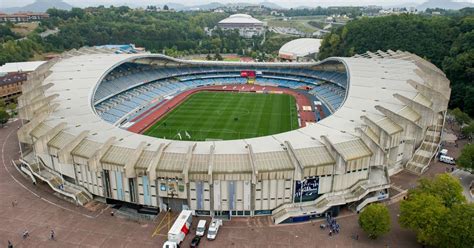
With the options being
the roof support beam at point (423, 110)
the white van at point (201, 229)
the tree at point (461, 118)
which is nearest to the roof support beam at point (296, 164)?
the white van at point (201, 229)

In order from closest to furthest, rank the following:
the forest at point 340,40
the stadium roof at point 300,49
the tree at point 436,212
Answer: the tree at point 436,212 → the forest at point 340,40 → the stadium roof at point 300,49

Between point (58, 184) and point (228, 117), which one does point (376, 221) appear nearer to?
point (58, 184)

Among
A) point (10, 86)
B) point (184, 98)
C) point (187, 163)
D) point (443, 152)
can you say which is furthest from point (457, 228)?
point (10, 86)

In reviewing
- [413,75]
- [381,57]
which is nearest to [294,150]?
[413,75]

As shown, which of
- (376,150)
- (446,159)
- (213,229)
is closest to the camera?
(213,229)

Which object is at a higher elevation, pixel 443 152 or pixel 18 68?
pixel 18 68

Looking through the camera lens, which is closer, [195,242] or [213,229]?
[195,242]

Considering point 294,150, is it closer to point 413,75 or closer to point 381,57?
point 413,75

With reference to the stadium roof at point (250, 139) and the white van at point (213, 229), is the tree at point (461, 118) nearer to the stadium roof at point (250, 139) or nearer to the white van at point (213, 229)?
the stadium roof at point (250, 139)
